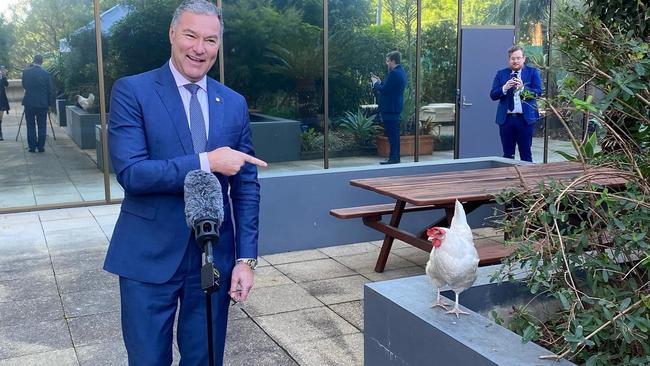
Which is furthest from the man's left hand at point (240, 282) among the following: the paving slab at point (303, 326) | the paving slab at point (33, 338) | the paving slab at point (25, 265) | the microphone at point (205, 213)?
the paving slab at point (25, 265)

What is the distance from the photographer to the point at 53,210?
8.48 metres

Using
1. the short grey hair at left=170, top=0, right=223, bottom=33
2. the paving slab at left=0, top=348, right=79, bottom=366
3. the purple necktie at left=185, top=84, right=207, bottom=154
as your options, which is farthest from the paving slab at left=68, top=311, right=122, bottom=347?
the short grey hair at left=170, top=0, right=223, bottom=33

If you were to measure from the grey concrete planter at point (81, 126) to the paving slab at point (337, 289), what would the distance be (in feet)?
15.4

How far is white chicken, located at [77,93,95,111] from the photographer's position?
862 centimetres

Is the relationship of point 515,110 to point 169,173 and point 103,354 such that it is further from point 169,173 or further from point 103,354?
point 169,173

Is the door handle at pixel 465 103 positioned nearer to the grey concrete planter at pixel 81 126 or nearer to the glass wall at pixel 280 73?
the glass wall at pixel 280 73

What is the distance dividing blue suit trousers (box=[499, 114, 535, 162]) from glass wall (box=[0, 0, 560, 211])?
119 centimetres

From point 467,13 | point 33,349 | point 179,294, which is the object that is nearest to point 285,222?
point 33,349

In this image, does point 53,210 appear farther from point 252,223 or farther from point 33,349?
point 252,223

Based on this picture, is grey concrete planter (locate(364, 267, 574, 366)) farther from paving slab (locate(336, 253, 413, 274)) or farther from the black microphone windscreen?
paving slab (locate(336, 253, 413, 274))

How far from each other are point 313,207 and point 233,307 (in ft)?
5.69

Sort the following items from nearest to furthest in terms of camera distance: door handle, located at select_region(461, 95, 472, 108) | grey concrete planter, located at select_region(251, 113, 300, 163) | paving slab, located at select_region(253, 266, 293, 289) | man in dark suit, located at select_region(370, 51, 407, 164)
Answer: paving slab, located at select_region(253, 266, 293, 289) < grey concrete planter, located at select_region(251, 113, 300, 163) < man in dark suit, located at select_region(370, 51, 407, 164) < door handle, located at select_region(461, 95, 472, 108)

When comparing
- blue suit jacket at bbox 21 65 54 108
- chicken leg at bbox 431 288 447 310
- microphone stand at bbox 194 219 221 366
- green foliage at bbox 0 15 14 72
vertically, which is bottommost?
chicken leg at bbox 431 288 447 310

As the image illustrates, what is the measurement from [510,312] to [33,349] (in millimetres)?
2866
